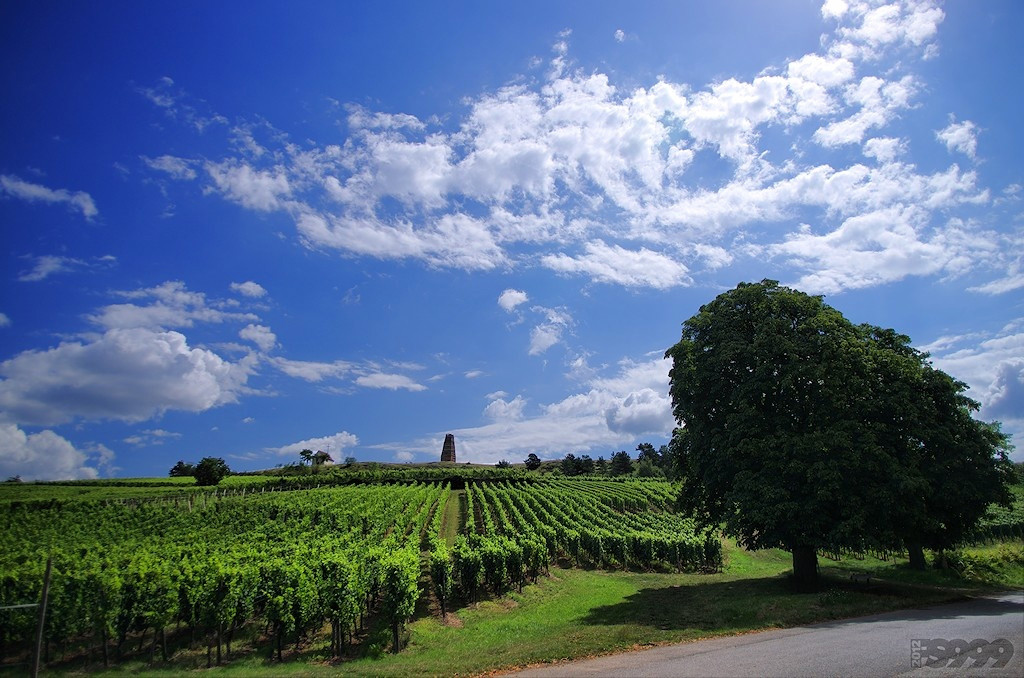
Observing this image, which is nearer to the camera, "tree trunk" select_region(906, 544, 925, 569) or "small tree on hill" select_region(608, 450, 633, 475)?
"tree trunk" select_region(906, 544, 925, 569)

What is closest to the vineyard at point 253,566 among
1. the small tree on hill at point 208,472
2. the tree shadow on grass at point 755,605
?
the tree shadow on grass at point 755,605

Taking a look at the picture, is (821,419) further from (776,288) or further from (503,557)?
(503,557)

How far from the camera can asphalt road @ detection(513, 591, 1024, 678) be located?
995 centimetres

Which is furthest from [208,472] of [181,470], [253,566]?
[253,566]

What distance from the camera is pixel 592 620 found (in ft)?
57.6

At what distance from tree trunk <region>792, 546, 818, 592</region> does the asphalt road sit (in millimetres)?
6141

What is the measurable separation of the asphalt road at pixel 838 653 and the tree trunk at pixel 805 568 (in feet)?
20.1

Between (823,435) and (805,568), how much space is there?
573 centimetres

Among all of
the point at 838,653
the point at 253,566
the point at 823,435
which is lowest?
the point at 838,653

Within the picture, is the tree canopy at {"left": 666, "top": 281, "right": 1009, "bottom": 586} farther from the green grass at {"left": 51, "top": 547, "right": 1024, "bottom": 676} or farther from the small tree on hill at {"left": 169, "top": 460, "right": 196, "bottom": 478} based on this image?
the small tree on hill at {"left": 169, "top": 460, "right": 196, "bottom": 478}

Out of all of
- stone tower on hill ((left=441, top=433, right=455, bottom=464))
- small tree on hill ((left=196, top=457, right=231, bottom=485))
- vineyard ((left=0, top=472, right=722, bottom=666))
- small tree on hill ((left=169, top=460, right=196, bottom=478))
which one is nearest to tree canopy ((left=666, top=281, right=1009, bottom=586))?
vineyard ((left=0, top=472, right=722, bottom=666))

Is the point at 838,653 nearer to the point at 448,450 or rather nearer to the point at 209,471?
the point at 209,471

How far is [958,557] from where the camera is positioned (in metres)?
26.7

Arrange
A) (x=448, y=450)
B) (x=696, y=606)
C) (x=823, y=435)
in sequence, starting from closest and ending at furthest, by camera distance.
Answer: (x=696, y=606) → (x=823, y=435) → (x=448, y=450)
